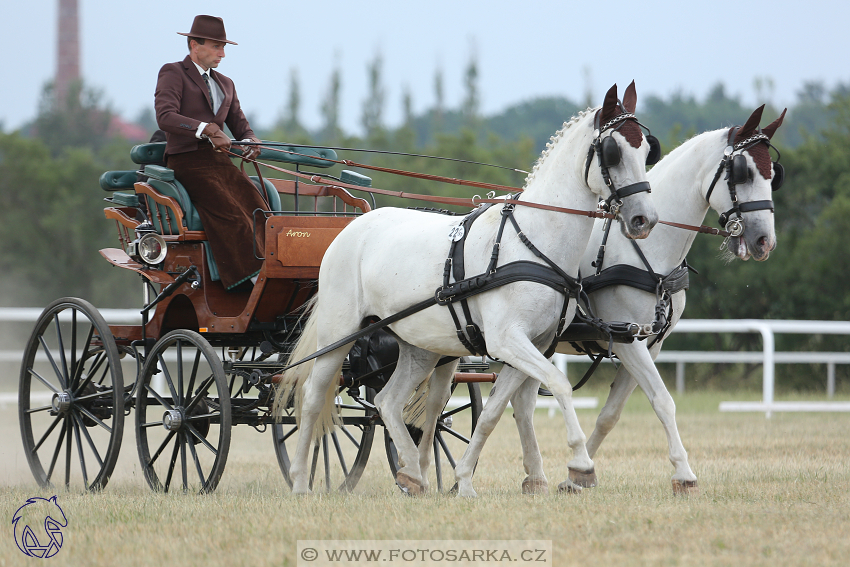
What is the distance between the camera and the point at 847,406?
11.3 meters

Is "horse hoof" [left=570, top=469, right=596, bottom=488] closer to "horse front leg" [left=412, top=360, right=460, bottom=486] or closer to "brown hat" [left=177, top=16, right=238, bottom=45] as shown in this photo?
"horse front leg" [left=412, top=360, right=460, bottom=486]

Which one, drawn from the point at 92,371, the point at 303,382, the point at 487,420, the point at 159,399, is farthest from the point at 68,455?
the point at 487,420

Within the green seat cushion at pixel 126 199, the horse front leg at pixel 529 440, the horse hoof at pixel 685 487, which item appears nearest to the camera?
the horse hoof at pixel 685 487

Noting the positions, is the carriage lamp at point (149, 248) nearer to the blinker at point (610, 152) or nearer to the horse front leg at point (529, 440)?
the horse front leg at point (529, 440)

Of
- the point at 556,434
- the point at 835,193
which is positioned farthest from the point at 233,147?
the point at 835,193

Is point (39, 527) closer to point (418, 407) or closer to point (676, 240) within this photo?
point (418, 407)

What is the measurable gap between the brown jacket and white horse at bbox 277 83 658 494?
1208 millimetres

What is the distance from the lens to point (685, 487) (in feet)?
17.2

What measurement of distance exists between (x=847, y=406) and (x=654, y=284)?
6.88 m

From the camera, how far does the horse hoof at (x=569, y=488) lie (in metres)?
5.24

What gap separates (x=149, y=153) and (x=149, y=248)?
660 millimetres

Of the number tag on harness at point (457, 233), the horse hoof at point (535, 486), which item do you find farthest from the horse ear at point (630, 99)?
the horse hoof at point (535, 486)

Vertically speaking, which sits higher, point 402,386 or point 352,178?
point 352,178

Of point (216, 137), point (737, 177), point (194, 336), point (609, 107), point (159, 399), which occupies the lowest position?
point (159, 399)
